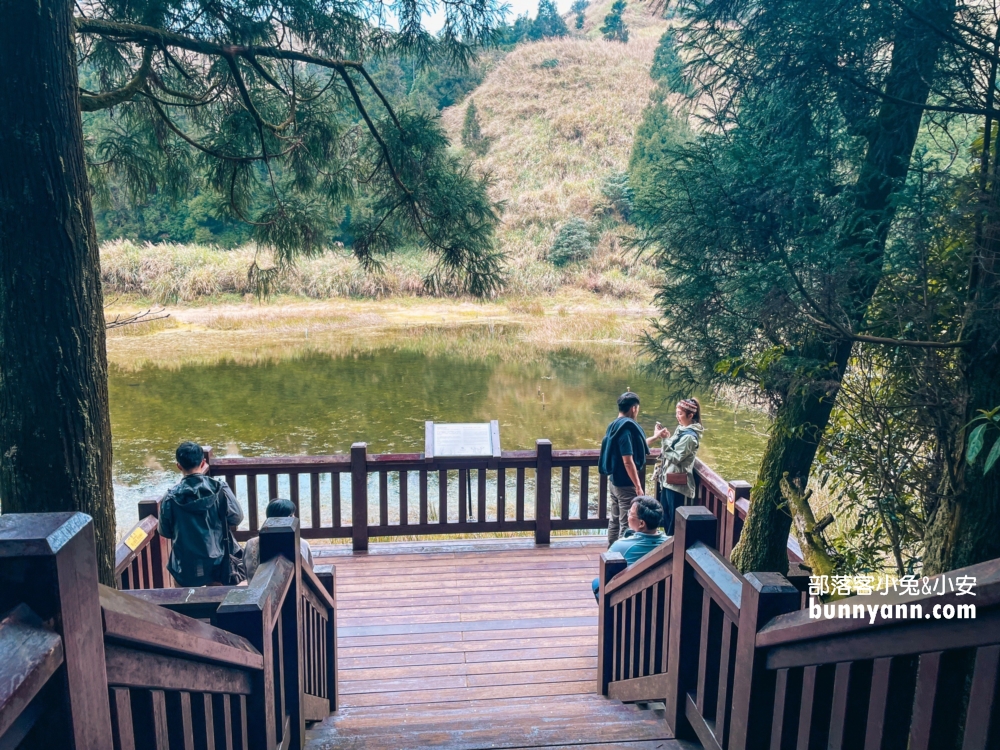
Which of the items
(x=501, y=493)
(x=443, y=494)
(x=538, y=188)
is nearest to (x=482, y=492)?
(x=501, y=493)

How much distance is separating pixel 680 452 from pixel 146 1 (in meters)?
4.11

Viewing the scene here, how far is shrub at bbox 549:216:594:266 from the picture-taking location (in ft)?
92.3

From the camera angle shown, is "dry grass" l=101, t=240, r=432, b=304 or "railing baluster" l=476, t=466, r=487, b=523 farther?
"dry grass" l=101, t=240, r=432, b=304

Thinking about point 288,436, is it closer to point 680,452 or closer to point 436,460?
point 436,460

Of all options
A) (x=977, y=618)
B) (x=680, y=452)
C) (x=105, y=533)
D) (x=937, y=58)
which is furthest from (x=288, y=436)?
(x=977, y=618)

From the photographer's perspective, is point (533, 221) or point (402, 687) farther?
point (533, 221)

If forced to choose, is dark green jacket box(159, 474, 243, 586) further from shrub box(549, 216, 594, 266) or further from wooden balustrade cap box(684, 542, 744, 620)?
shrub box(549, 216, 594, 266)

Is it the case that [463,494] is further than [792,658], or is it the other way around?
[463,494]

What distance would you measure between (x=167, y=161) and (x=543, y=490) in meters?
3.67

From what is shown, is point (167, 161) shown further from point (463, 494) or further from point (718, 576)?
point (718, 576)

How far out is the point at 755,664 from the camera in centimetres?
171

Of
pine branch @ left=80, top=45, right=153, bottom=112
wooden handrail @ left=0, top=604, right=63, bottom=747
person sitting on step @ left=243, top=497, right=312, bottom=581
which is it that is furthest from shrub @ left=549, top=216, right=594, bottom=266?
wooden handrail @ left=0, top=604, right=63, bottom=747

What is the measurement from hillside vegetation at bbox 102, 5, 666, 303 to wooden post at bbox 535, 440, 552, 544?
676cm

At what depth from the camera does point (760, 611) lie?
1664 millimetres
